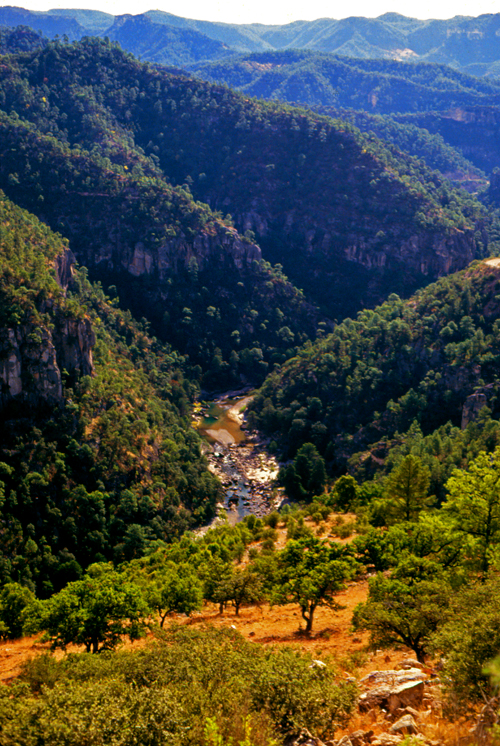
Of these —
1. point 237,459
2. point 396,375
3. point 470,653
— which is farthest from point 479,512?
point 237,459

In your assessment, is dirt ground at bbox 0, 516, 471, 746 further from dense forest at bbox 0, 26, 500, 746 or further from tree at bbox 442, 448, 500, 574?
tree at bbox 442, 448, 500, 574

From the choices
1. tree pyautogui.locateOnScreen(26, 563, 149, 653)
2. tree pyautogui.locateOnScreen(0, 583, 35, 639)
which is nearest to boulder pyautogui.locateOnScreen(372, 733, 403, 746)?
tree pyautogui.locateOnScreen(26, 563, 149, 653)

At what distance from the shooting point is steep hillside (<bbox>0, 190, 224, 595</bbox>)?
9362 centimetres

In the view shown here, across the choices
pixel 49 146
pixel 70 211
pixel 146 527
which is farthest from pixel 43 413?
pixel 49 146

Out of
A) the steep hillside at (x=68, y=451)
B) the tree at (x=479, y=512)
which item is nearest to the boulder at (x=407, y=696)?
the tree at (x=479, y=512)

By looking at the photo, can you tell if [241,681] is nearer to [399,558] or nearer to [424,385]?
[399,558]

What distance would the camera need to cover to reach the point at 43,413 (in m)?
106

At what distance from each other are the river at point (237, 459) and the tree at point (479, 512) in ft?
256

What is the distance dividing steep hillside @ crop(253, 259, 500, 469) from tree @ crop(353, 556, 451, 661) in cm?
8606

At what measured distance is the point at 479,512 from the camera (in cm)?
4100

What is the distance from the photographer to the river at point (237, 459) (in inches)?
4801

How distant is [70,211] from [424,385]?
13201 cm

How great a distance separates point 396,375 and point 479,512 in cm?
9938

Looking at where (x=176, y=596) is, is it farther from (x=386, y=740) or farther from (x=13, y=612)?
(x=386, y=740)
